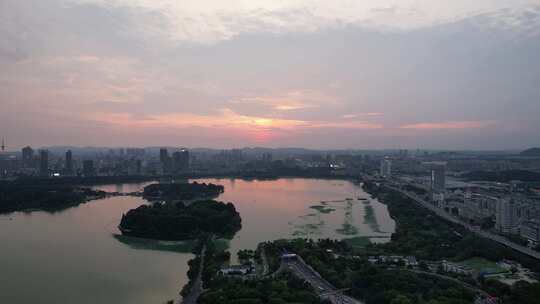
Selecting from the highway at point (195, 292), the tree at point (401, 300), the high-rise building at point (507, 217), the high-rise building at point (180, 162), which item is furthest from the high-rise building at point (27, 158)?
the tree at point (401, 300)

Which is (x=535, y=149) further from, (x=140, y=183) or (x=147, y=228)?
(x=147, y=228)

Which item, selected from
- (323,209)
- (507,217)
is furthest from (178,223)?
(507,217)

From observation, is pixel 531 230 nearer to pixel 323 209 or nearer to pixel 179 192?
pixel 323 209

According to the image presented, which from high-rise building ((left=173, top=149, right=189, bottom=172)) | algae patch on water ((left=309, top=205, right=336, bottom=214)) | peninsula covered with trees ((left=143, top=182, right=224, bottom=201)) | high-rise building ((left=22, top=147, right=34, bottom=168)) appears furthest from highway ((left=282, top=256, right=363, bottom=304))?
high-rise building ((left=22, top=147, right=34, bottom=168))

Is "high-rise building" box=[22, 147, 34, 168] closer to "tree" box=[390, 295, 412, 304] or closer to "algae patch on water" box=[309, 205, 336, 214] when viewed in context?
"algae patch on water" box=[309, 205, 336, 214]

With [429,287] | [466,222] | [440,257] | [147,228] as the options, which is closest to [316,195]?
[466,222]
